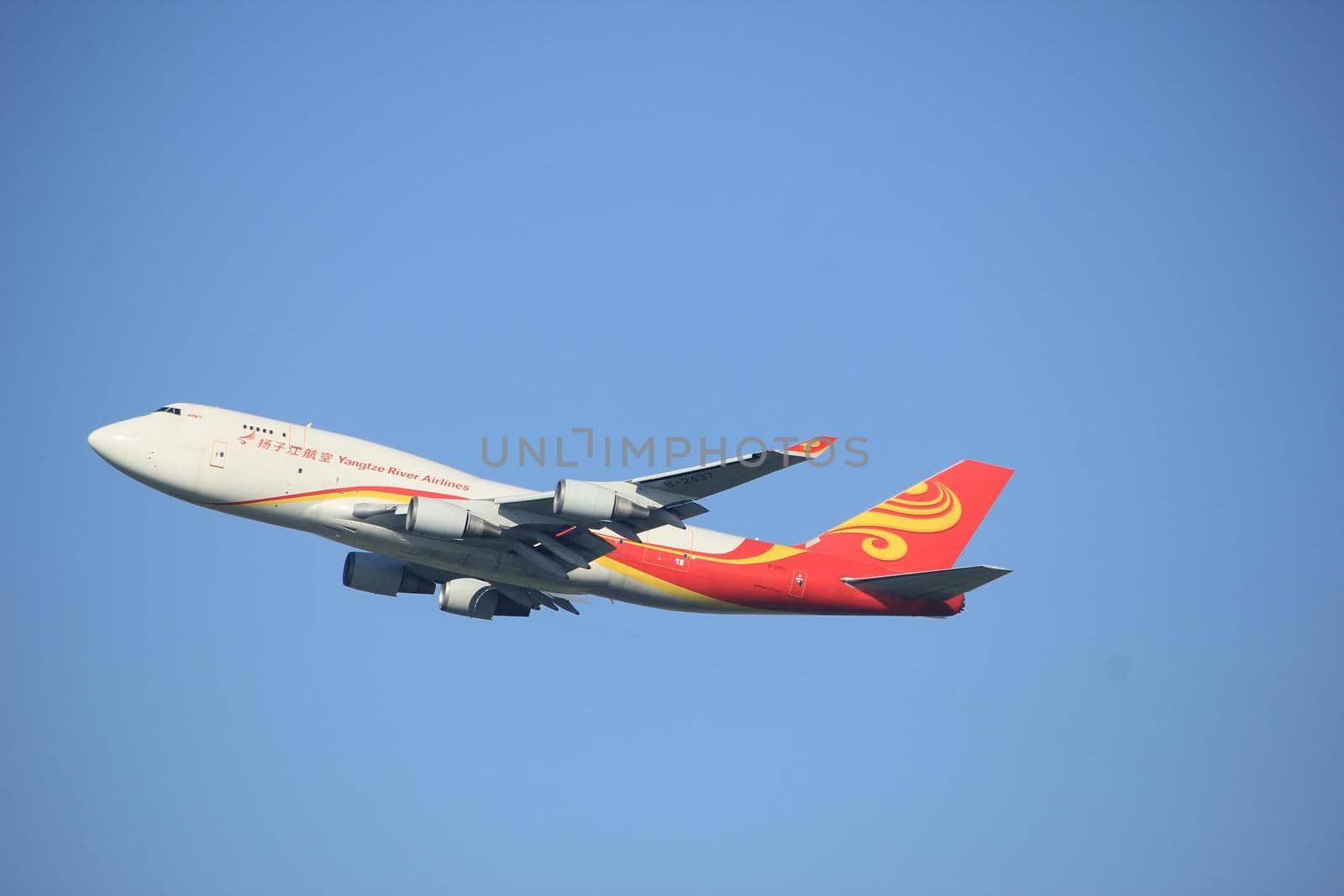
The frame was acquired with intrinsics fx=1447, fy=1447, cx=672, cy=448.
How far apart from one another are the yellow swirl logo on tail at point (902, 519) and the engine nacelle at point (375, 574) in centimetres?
1414

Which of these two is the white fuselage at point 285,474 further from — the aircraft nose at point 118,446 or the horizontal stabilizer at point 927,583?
the horizontal stabilizer at point 927,583

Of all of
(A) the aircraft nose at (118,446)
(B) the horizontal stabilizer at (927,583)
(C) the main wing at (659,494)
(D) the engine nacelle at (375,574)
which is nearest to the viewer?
(C) the main wing at (659,494)

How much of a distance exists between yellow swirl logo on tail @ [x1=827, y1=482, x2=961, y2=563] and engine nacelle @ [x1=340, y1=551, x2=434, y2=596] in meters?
14.1

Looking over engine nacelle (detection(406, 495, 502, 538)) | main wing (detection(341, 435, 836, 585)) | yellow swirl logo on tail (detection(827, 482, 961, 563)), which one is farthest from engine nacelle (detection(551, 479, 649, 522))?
yellow swirl logo on tail (detection(827, 482, 961, 563))

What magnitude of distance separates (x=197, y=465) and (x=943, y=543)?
24.2 metres

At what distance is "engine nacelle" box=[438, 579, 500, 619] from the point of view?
1873 inches

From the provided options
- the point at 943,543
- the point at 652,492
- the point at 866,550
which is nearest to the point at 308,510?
the point at 652,492

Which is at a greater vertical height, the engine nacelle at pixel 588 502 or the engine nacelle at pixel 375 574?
the engine nacelle at pixel 588 502

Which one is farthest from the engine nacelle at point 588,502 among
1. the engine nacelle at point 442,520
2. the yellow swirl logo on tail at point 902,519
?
the yellow swirl logo on tail at point 902,519

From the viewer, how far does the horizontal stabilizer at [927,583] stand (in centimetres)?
4281

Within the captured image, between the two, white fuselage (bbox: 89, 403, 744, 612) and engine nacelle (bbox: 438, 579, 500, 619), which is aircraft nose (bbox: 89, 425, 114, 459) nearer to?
white fuselage (bbox: 89, 403, 744, 612)

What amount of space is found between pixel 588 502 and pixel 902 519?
13920mm

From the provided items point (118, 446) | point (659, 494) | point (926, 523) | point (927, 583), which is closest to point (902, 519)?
point (926, 523)

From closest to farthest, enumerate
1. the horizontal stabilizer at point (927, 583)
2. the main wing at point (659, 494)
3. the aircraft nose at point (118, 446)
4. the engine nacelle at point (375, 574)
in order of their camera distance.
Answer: the main wing at point (659, 494) → the aircraft nose at point (118, 446) → the horizontal stabilizer at point (927, 583) → the engine nacelle at point (375, 574)
